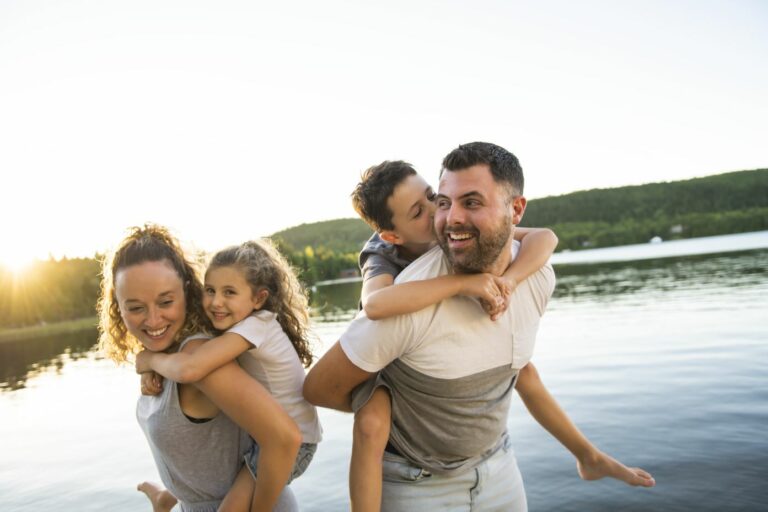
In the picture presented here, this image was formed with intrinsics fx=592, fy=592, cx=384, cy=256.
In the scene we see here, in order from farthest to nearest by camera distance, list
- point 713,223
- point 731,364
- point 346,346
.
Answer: point 713,223 < point 731,364 < point 346,346

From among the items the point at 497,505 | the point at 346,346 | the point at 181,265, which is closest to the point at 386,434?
the point at 346,346

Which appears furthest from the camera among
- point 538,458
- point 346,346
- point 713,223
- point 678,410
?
point 713,223

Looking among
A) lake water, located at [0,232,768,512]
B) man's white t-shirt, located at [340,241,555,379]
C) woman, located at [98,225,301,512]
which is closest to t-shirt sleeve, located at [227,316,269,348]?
woman, located at [98,225,301,512]

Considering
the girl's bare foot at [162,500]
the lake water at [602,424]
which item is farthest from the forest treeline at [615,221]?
the girl's bare foot at [162,500]

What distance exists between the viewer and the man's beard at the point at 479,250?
2560mm

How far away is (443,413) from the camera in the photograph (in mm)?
2547

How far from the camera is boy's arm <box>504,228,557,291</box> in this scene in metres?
2.69

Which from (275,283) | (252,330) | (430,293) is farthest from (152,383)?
(430,293)

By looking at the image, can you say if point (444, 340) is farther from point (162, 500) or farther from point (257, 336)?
point (162, 500)

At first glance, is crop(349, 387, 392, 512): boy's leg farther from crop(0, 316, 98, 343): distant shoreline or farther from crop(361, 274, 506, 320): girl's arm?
crop(0, 316, 98, 343): distant shoreline

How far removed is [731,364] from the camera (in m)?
10.4

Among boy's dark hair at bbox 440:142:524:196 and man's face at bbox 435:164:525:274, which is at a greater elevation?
boy's dark hair at bbox 440:142:524:196

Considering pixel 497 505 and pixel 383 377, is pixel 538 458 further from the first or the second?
pixel 383 377

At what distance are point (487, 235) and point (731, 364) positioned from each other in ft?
32.5
